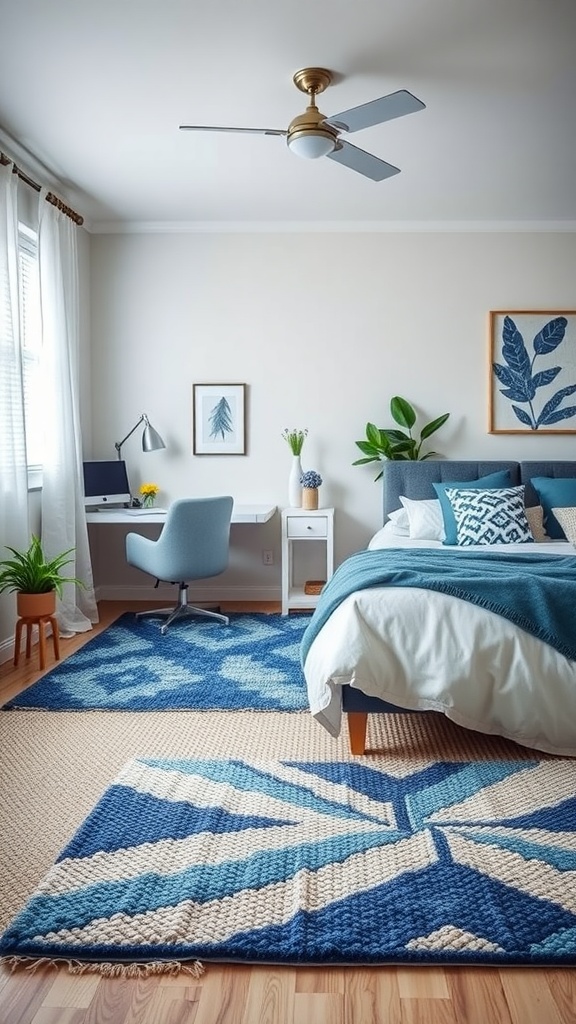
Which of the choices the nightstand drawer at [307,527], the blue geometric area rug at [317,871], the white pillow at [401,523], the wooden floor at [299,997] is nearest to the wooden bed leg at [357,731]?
the blue geometric area rug at [317,871]

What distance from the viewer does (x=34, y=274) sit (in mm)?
4309

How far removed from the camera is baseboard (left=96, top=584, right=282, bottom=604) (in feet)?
17.6

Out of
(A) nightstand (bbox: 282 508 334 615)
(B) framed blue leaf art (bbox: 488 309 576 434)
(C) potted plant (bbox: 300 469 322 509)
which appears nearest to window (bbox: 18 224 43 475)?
(A) nightstand (bbox: 282 508 334 615)

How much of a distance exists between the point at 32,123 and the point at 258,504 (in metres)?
2.65

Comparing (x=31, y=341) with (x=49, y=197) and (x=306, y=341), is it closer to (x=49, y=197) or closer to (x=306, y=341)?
(x=49, y=197)

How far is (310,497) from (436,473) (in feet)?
2.69

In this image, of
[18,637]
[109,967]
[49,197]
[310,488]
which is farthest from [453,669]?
[49,197]

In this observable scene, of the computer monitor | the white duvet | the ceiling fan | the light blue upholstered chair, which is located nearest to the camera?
the white duvet

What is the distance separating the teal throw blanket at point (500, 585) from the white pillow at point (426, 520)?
1272mm

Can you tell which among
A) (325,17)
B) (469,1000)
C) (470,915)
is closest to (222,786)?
(470,915)

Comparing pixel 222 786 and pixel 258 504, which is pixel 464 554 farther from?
pixel 258 504

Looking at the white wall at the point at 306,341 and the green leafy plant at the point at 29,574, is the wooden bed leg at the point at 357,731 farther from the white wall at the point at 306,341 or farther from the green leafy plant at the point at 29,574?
the white wall at the point at 306,341

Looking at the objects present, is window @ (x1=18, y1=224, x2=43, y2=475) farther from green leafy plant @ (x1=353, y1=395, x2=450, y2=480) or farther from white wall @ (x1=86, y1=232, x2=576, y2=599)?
green leafy plant @ (x1=353, y1=395, x2=450, y2=480)

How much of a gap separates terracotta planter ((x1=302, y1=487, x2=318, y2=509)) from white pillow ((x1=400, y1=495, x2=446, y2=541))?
25.7 inches
